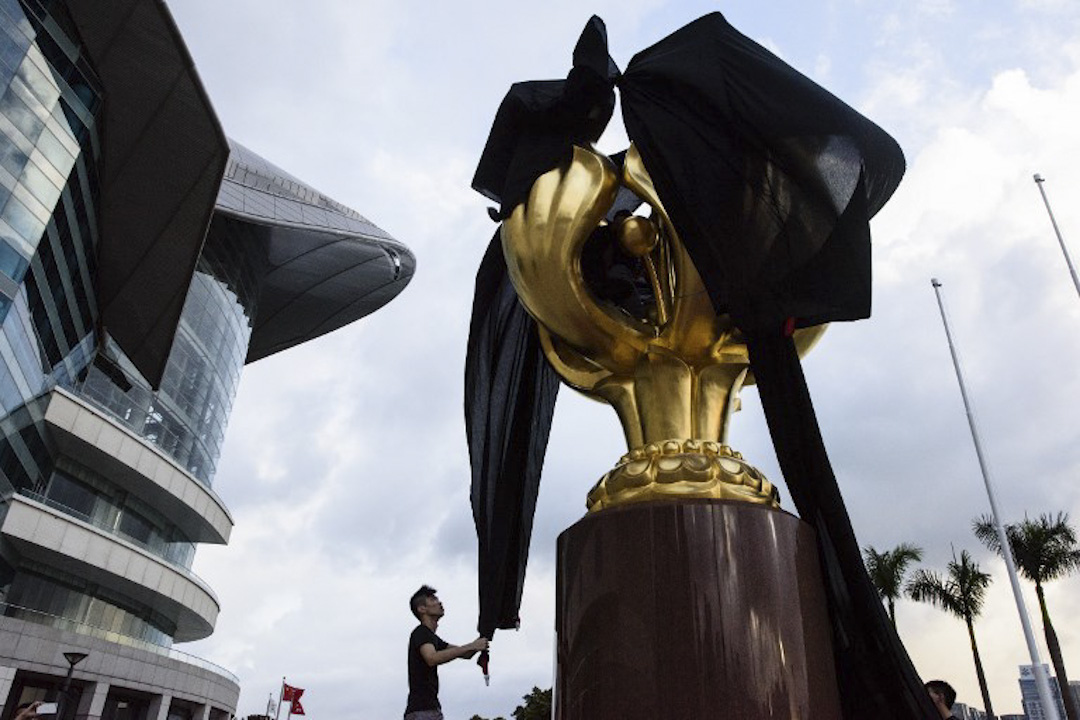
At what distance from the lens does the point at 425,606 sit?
3.01 metres

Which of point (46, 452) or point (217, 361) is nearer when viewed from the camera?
point (46, 452)

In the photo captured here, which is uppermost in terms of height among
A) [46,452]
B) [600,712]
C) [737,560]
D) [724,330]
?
[46,452]

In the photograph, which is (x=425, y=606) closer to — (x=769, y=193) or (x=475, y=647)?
(x=475, y=647)

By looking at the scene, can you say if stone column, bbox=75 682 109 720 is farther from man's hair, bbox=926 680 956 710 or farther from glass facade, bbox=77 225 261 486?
man's hair, bbox=926 680 956 710

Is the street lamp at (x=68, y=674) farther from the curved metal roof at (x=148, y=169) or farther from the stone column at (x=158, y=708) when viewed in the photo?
the curved metal roof at (x=148, y=169)

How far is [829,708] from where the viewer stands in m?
1.73

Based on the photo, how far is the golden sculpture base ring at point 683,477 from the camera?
6.39 feet

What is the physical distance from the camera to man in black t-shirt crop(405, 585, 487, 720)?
2854mm

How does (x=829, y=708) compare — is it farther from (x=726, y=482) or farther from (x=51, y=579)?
(x=51, y=579)

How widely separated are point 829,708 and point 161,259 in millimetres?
26562

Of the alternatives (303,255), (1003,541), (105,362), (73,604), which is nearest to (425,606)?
(1003,541)

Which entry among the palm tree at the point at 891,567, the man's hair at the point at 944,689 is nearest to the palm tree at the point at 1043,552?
the palm tree at the point at 891,567

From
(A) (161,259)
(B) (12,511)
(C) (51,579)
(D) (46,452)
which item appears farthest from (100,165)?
(C) (51,579)

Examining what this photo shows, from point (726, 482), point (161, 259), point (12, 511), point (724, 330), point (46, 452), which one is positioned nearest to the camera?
point (726, 482)
